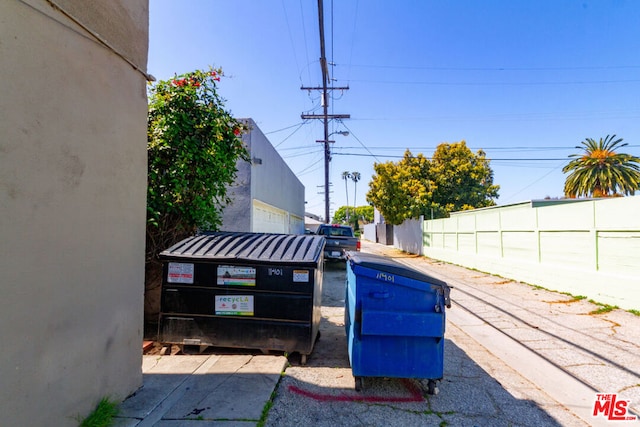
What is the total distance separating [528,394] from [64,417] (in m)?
4.07

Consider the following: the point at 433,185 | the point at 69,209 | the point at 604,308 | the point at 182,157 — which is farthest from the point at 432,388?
the point at 433,185

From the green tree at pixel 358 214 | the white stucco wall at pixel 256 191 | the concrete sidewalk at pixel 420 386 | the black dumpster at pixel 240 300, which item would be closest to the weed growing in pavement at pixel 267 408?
the concrete sidewalk at pixel 420 386

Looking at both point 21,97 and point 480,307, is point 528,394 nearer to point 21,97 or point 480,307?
point 480,307

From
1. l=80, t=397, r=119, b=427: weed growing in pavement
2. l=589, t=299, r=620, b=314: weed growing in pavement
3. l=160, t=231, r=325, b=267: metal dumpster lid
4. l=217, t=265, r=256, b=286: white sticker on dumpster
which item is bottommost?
l=589, t=299, r=620, b=314: weed growing in pavement

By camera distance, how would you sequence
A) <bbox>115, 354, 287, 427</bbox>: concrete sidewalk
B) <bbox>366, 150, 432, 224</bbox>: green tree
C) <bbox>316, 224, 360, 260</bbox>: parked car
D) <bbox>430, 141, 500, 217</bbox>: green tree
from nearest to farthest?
<bbox>115, 354, 287, 427</bbox>: concrete sidewalk → <bbox>316, 224, 360, 260</bbox>: parked car → <bbox>366, 150, 432, 224</bbox>: green tree → <bbox>430, 141, 500, 217</bbox>: green tree

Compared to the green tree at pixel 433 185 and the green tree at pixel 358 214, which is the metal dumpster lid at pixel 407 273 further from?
the green tree at pixel 358 214

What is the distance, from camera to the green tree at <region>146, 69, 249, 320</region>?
16.5 feet

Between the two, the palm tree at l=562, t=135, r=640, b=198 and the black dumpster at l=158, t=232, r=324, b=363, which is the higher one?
the palm tree at l=562, t=135, r=640, b=198

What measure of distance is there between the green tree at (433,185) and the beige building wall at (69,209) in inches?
789

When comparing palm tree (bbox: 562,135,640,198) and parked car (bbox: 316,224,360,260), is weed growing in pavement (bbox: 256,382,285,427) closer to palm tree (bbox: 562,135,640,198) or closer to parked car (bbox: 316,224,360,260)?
parked car (bbox: 316,224,360,260)

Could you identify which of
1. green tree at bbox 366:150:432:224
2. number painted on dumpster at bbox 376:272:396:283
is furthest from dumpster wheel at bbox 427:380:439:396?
green tree at bbox 366:150:432:224

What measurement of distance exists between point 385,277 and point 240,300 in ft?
6.04

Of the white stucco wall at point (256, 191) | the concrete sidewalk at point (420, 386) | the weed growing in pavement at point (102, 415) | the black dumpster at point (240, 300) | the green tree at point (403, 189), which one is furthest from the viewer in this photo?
the green tree at point (403, 189)

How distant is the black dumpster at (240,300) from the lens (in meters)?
3.99
